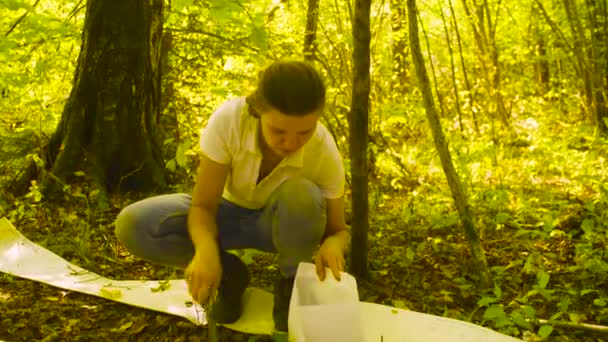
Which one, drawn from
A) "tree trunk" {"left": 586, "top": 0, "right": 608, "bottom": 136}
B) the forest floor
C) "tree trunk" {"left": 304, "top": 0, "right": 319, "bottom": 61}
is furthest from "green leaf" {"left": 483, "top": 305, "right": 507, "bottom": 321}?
"tree trunk" {"left": 586, "top": 0, "right": 608, "bottom": 136}

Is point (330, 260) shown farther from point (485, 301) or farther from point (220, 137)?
point (485, 301)

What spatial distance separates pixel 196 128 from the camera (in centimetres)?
389

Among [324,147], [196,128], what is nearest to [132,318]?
[324,147]

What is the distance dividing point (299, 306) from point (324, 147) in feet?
1.54

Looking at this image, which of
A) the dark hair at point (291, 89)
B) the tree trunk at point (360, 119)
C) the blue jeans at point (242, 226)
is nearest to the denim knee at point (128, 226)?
the blue jeans at point (242, 226)

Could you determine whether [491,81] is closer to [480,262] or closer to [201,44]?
[201,44]

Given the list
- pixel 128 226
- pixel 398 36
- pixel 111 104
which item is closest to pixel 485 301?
pixel 128 226

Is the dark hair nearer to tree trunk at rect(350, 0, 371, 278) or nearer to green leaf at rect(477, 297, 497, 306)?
tree trunk at rect(350, 0, 371, 278)

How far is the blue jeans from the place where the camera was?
5.25ft

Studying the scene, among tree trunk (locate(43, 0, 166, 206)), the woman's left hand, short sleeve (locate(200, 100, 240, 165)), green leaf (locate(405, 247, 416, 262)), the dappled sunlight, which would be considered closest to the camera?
the woman's left hand

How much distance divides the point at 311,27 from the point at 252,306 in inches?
95.8

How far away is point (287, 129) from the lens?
1.41m

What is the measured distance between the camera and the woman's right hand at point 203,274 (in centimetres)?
144

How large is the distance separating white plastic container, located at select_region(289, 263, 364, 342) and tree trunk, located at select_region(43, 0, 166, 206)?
5.52ft
